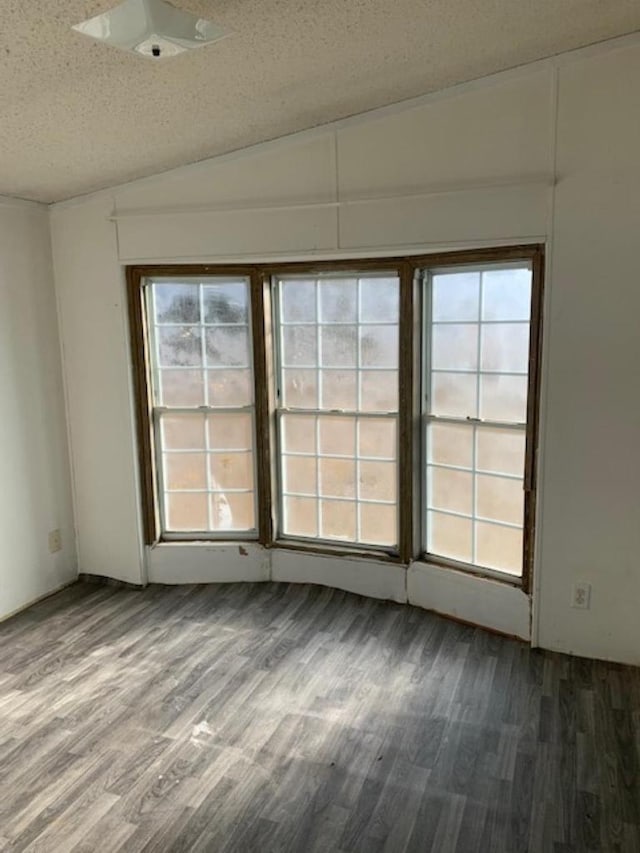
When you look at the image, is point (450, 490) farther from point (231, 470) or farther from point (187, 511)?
point (187, 511)

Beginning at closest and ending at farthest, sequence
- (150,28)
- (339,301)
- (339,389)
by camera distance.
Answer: (150,28) < (339,301) < (339,389)

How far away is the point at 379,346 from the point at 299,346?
485 mm

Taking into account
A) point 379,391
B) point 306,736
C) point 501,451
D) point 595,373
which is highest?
point 595,373

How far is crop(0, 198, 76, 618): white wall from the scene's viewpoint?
360 cm

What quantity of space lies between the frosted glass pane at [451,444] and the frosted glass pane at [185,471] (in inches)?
55.2

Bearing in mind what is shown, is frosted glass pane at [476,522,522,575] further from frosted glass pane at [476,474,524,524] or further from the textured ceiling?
the textured ceiling

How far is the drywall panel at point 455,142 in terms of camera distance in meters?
2.84

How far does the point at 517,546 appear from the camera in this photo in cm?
326

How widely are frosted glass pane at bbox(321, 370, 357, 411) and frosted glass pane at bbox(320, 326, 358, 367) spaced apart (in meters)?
0.05

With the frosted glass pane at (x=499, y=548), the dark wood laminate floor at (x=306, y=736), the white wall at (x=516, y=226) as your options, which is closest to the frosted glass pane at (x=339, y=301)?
the white wall at (x=516, y=226)

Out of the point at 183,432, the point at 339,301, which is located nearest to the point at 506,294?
the point at 339,301

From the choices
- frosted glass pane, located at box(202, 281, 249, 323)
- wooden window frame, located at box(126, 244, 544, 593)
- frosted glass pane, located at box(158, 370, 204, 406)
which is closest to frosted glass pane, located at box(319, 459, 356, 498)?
wooden window frame, located at box(126, 244, 544, 593)

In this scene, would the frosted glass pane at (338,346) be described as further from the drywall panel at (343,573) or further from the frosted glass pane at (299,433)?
the drywall panel at (343,573)

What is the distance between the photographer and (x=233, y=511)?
3992 mm
